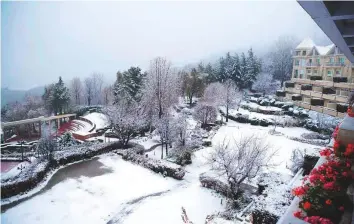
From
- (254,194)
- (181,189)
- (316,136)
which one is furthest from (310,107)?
(181,189)

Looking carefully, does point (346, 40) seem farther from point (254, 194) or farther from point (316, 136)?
point (316, 136)

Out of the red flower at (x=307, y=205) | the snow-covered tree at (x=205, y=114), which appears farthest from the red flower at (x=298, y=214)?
the snow-covered tree at (x=205, y=114)

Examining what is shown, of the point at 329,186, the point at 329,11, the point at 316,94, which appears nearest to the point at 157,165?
the point at 329,186

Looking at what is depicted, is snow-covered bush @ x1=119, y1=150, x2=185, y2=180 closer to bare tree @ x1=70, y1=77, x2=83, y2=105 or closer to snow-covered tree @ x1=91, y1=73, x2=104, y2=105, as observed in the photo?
bare tree @ x1=70, y1=77, x2=83, y2=105

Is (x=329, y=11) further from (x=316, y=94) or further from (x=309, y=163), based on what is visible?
(x=316, y=94)

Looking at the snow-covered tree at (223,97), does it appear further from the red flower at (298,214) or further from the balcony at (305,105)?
the red flower at (298,214)
